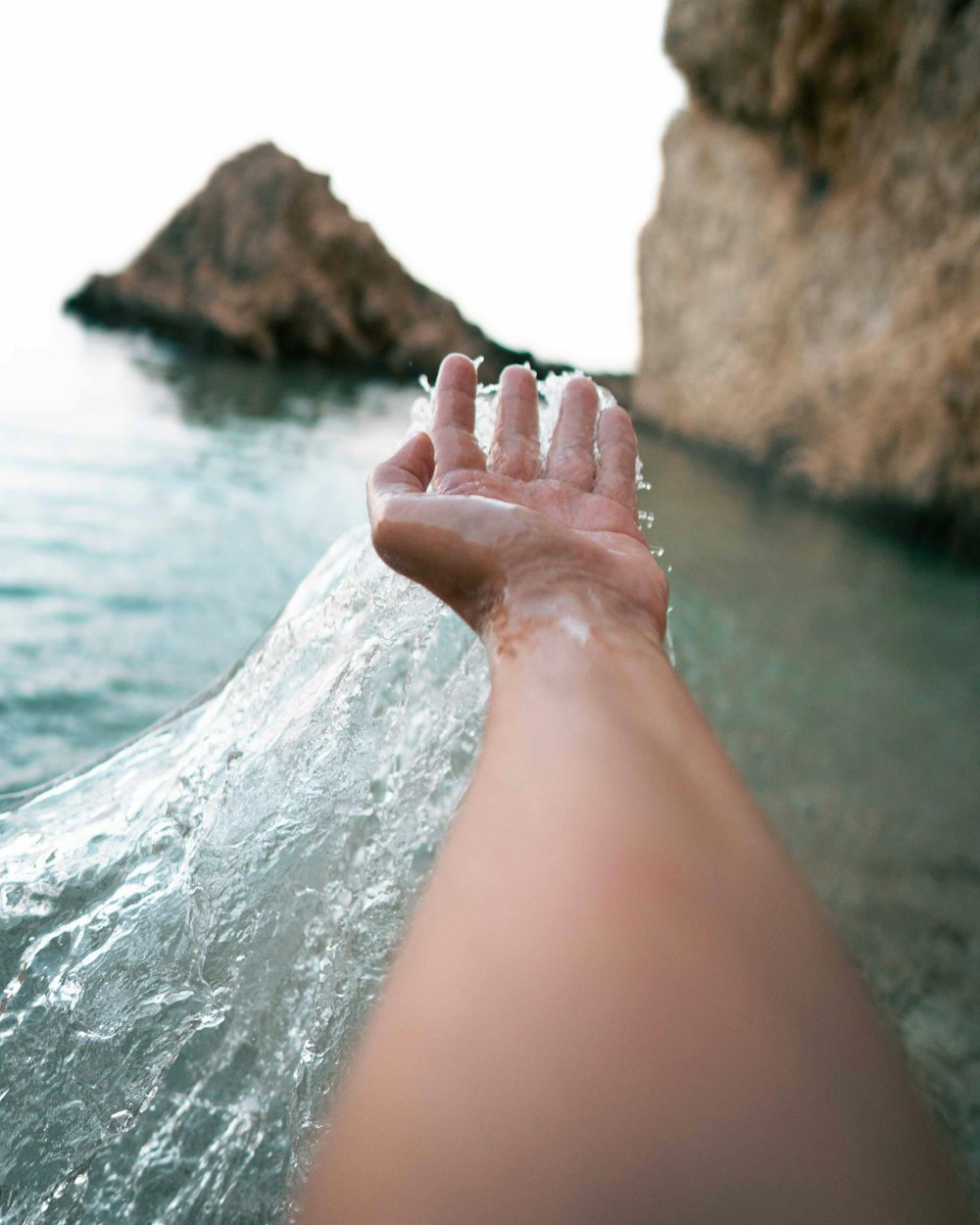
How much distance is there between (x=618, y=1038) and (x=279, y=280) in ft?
72.8

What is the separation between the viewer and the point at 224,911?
1.11 meters

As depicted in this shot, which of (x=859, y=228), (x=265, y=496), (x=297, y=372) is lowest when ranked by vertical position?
(x=297, y=372)

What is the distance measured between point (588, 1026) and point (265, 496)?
4.91 meters

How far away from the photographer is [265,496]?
5.12m

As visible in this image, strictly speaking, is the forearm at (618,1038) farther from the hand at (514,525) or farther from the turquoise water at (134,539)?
the turquoise water at (134,539)

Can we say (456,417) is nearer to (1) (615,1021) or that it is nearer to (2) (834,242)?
Result: (1) (615,1021)

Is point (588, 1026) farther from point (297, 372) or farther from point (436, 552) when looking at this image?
point (297, 372)

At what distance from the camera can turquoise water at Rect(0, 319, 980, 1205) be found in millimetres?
1964

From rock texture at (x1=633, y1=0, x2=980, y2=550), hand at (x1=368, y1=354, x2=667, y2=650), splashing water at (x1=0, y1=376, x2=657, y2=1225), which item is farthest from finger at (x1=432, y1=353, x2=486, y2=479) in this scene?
rock texture at (x1=633, y1=0, x2=980, y2=550)

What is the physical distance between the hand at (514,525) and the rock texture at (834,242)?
6.00 m

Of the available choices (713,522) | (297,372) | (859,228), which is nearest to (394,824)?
(713,522)

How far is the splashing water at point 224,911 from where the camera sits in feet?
2.92

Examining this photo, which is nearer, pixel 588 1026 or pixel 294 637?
pixel 588 1026

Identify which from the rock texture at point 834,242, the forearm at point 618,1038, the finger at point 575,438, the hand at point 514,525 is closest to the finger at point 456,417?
the hand at point 514,525
